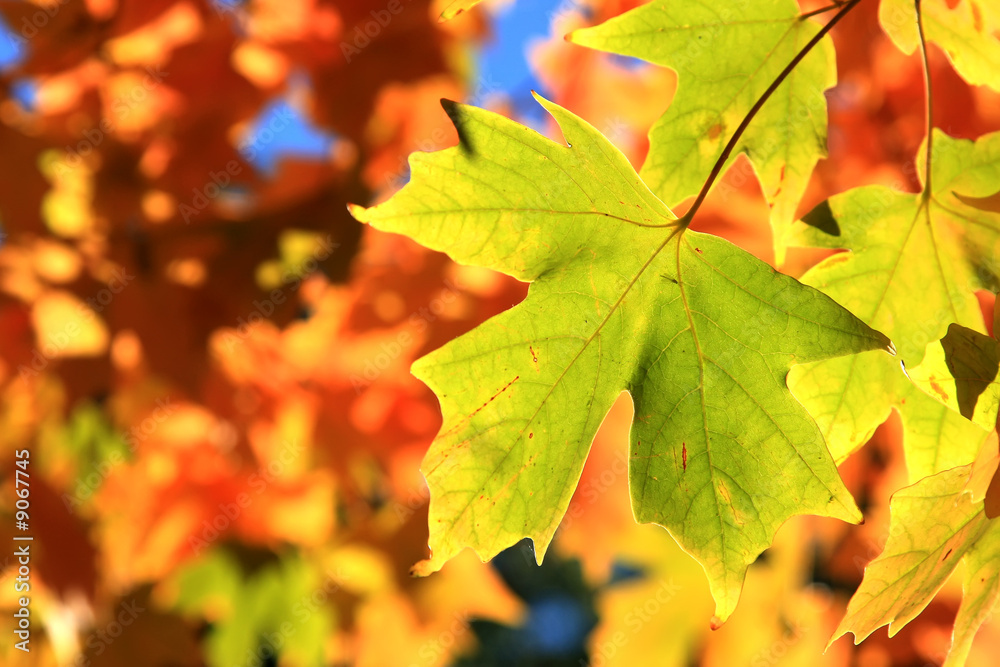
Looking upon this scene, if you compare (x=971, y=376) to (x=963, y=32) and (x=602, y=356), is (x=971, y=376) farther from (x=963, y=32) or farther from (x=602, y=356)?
(x=963, y=32)

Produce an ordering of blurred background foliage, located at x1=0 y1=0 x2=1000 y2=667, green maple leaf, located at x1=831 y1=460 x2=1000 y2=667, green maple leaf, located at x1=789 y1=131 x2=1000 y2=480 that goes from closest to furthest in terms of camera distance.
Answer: green maple leaf, located at x1=831 y1=460 x2=1000 y2=667
green maple leaf, located at x1=789 y1=131 x2=1000 y2=480
blurred background foliage, located at x1=0 y1=0 x2=1000 y2=667

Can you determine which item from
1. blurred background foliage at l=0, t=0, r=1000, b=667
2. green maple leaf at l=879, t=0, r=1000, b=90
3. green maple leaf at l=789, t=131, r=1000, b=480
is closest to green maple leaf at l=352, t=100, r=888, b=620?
green maple leaf at l=789, t=131, r=1000, b=480

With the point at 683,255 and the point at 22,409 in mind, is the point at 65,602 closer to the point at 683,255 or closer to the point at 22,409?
the point at 22,409

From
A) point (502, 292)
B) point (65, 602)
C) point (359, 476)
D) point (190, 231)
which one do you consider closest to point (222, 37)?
point (190, 231)

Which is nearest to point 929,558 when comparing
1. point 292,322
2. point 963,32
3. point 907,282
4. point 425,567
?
point 907,282

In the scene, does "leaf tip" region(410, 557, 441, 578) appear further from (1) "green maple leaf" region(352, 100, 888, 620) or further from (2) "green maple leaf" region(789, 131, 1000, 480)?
(2) "green maple leaf" region(789, 131, 1000, 480)

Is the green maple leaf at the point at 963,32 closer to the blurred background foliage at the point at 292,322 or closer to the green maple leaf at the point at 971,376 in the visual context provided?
the green maple leaf at the point at 971,376
